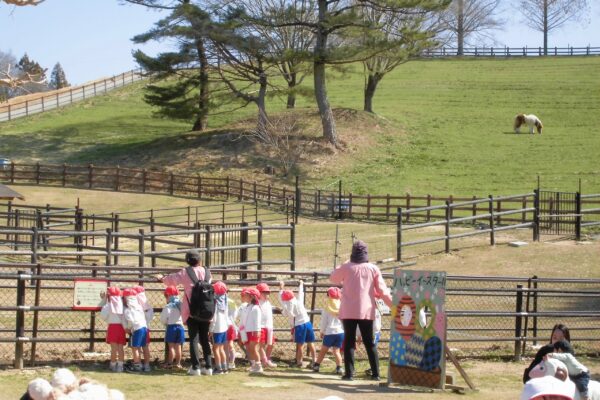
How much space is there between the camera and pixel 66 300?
16.8m

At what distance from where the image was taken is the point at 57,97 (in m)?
75.1

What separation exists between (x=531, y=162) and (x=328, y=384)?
42.3 metres

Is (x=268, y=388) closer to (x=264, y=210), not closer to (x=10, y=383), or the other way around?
(x=10, y=383)

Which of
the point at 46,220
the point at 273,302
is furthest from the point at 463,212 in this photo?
the point at 273,302

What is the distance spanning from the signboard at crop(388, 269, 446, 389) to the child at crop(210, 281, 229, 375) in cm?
213

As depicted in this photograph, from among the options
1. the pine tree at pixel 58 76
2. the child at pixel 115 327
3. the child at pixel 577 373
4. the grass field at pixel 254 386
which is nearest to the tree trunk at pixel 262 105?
the child at pixel 115 327

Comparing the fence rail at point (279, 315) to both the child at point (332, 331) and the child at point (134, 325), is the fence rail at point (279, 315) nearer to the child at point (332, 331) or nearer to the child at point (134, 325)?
the child at point (134, 325)

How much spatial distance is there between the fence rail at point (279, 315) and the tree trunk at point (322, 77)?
30.5 meters

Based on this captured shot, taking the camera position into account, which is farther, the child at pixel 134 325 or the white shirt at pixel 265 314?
the white shirt at pixel 265 314

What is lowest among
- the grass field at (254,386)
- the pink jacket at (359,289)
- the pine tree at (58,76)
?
the grass field at (254,386)

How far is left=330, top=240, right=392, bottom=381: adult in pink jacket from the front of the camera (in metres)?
11.8

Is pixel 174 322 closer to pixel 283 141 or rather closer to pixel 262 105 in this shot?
pixel 283 141

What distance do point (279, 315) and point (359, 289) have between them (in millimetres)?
4875

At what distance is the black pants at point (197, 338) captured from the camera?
39.3ft
